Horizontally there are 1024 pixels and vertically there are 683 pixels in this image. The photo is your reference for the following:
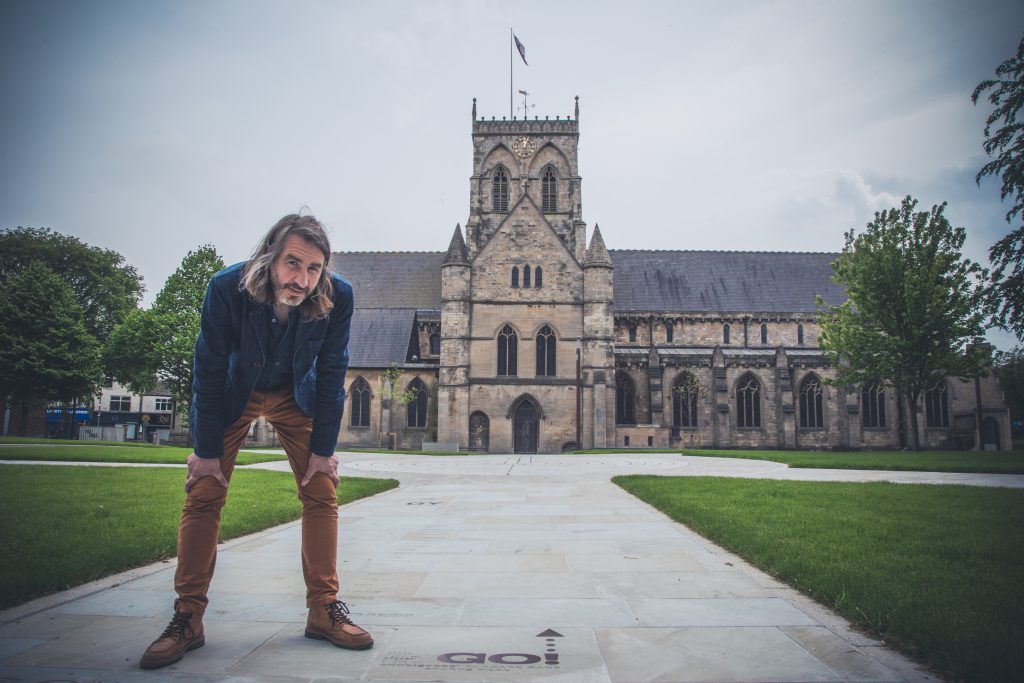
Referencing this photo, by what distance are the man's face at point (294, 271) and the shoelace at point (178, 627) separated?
5.71 feet

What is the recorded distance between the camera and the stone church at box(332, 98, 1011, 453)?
36812 mm

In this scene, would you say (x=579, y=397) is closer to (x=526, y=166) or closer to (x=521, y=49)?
(x=526, y=166)

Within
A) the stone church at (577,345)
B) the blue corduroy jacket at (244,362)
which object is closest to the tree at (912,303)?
the stone church at (577,345)

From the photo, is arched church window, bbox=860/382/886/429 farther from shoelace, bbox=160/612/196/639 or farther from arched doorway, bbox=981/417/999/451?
shoelace, bbox=160/612/196/639

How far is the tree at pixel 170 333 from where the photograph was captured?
36969 millimetres

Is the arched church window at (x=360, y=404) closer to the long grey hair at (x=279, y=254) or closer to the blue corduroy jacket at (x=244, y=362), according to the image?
the blue corduroy jacket at (x=244, y=362)

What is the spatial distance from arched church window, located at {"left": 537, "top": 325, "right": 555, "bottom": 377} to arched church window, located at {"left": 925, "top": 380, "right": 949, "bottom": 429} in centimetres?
2509

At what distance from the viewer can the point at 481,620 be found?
3979 mm

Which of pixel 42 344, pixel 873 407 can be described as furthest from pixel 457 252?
pixel 873 407

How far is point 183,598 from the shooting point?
11.6ft

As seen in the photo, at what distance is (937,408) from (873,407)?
422 centimetres

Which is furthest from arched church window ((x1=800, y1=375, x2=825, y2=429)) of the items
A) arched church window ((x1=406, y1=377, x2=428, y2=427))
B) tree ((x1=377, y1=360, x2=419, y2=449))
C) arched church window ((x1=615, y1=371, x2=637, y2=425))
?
tree ((x1=377, y1=360, x2=419, y2=449))

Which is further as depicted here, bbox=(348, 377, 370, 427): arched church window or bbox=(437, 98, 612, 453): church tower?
bbox=(348, 377, 370, 427): arched church window

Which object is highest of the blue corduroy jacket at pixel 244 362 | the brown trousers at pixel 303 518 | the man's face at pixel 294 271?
the man's face at pixel 294 271
